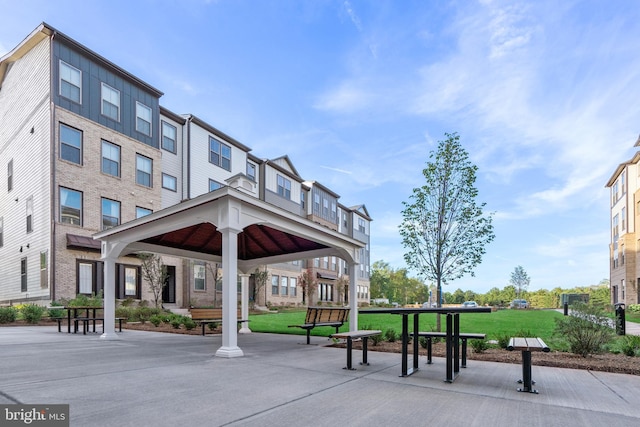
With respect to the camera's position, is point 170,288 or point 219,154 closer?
point 170,288

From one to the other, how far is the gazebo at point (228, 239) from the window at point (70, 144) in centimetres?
1097

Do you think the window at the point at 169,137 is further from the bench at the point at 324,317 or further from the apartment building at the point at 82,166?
the bench at the point at 324,317

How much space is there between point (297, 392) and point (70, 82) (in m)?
22.1

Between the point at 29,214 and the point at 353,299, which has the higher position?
the point at 29,214

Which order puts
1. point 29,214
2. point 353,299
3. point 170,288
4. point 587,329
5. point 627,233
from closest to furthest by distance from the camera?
1. point 587,329
2. point 353,299
3. point 29,214
4. point 170,288
5. point 627,233

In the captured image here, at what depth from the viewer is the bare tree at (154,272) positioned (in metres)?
22.7

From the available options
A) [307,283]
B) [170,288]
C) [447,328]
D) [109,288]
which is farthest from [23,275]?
[307,283]

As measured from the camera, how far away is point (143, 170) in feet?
82.2

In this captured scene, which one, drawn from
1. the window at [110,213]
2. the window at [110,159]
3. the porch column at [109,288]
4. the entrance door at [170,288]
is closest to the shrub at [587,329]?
the porch column at [109,288]

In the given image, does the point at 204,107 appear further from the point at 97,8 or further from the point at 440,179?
the point at 440,179

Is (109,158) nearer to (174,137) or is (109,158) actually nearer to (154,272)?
(174,137)

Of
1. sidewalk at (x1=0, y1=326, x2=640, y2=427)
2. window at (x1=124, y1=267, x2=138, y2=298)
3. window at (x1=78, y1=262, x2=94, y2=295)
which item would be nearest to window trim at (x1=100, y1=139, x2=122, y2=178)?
window at (x1=78, y1=262, x2=94, y2=295)

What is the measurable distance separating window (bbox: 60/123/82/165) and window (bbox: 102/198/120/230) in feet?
8.70

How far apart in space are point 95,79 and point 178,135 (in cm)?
667
